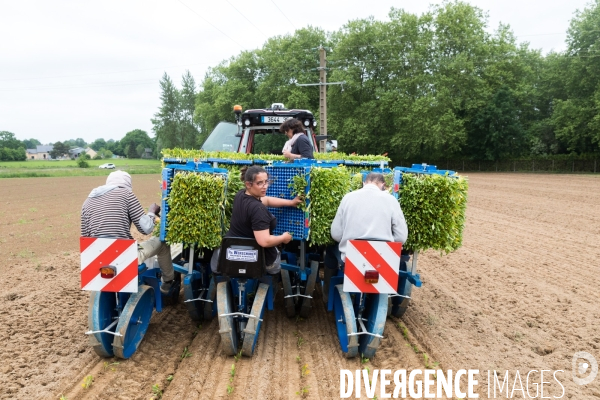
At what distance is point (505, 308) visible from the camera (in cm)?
630

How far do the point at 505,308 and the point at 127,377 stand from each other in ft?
16.0

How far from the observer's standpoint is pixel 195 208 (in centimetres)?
483

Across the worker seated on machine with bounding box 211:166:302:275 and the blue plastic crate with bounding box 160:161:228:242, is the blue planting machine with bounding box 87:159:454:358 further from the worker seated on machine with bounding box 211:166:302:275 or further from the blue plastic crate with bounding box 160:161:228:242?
the worker seated on machine with bounding box 211:166:302:275

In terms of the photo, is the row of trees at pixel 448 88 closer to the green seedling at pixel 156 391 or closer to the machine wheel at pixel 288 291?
the machine wheel at pixel 288 291

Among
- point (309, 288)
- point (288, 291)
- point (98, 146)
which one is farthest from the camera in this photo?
point (98, 146)

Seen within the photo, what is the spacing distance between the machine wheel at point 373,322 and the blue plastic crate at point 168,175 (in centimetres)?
209

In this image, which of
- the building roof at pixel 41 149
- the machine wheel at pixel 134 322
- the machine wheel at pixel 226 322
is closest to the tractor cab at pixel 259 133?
the machine wheel at pixel 134 322

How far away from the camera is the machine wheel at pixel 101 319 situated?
14.4ft

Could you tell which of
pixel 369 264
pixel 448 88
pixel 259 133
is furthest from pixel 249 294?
pixel 448 88

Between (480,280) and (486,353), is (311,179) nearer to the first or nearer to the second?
(486,353)

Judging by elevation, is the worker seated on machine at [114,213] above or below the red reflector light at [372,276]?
above

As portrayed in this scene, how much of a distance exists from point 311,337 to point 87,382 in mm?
2374

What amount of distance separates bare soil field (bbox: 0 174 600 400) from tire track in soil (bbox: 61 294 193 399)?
12 millimetres

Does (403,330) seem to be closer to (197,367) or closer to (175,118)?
(197,367)
